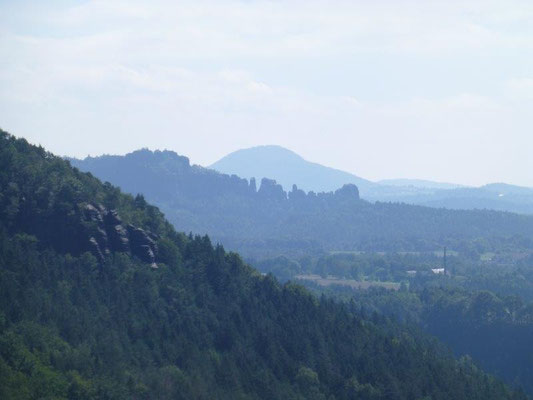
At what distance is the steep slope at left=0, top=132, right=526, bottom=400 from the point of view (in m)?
78.4

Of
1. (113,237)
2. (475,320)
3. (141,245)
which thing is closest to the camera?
(113,237)

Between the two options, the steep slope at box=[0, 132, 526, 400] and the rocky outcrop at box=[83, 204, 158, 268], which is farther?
the rocky outcrop at box=[83, 204, 158, 268]

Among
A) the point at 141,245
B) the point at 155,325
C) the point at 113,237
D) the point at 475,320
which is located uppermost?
the point at 113,237

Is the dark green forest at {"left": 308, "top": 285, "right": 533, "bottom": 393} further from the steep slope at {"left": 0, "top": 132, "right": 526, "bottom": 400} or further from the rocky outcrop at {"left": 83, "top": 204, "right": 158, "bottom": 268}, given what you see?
the rocky outcrop at {"left": 83, "top": 204, "right": 158, "bottom": 268}

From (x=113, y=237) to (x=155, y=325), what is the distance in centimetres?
1389

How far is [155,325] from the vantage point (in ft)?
309

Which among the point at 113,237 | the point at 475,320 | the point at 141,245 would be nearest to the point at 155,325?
the point at 113,237

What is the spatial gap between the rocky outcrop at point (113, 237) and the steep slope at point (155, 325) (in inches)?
11.0

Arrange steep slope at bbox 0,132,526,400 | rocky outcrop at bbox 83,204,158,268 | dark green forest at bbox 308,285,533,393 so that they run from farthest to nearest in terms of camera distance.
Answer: dark green forest at bbox 308,285,533,393
rocky outcrop at bbox 83,204,158,268
steep slope at bbox 0,132,526,400

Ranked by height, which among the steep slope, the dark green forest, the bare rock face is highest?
the bare rock face

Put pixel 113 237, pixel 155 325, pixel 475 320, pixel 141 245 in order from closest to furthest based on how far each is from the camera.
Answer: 1. pixel 155 325
2. pixel 113 237
3. pixel 141 245
4. pixel 475 320

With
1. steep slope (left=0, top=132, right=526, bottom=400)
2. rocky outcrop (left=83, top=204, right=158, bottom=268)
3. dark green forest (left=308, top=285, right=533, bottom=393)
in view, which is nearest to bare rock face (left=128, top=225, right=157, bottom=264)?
rocky outcrop (left=83, top=204, right=158, bottom=268)

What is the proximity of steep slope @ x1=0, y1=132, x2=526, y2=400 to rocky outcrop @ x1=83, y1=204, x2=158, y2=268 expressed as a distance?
0.28 meters

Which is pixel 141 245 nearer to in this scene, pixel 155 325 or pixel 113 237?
pixel 113 237
